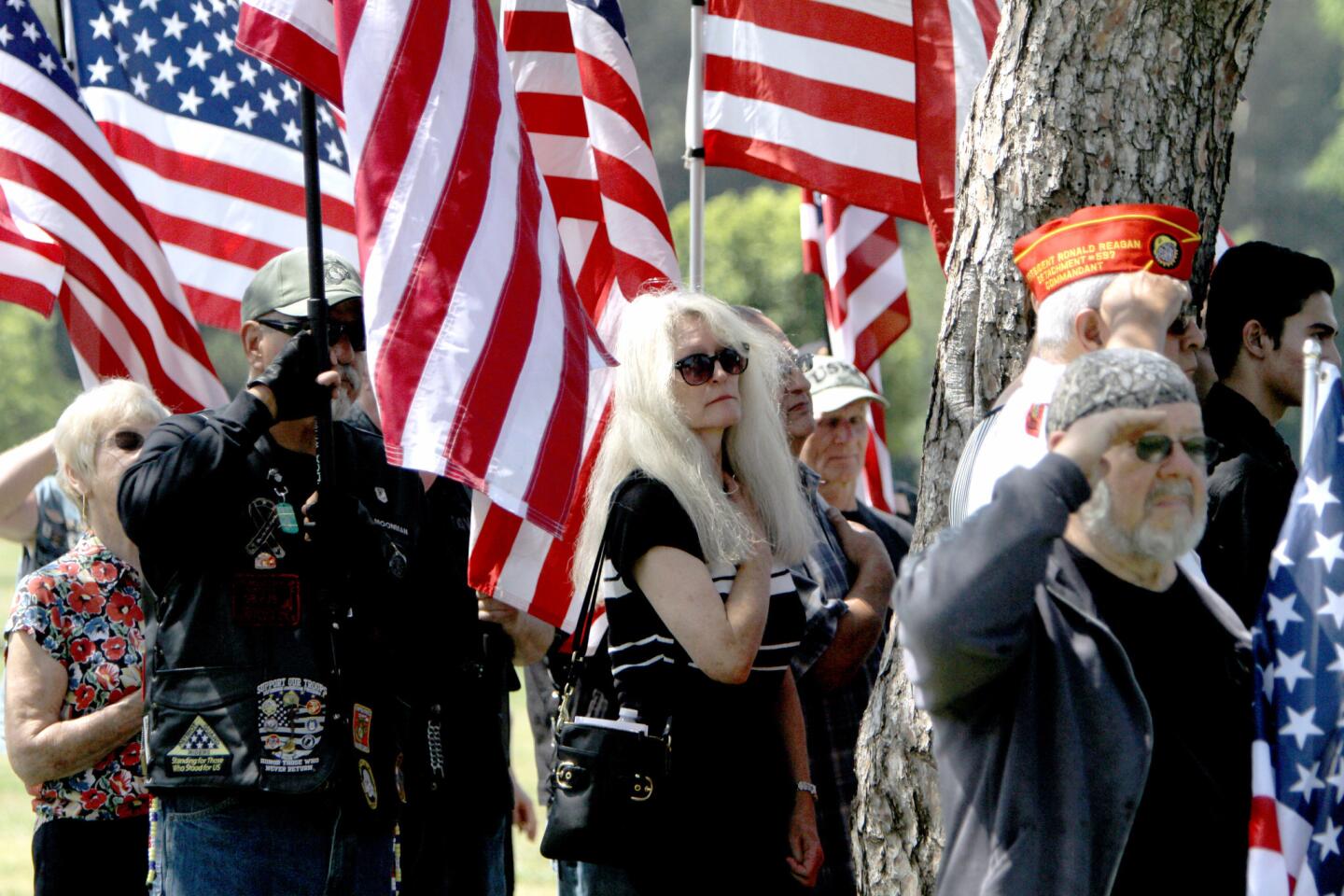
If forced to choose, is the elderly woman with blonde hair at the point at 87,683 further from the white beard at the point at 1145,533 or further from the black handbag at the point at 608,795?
the white beard at the point at 1145,533

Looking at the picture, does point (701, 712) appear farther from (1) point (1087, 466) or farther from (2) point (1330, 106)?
(2) point (1330, 106)

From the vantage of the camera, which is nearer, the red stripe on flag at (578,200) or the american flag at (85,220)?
the red stripe on flag at (578,200)

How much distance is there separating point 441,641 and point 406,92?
1.32m

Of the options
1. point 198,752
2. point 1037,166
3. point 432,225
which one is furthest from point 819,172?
point 198,752

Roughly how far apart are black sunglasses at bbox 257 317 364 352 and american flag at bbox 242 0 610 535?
30 centimetres

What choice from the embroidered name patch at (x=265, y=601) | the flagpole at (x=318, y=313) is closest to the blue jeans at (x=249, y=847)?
the embroidered name patch at (x=265, y=601)

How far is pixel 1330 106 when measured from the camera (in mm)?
69938

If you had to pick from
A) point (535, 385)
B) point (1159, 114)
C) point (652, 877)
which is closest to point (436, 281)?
point (535, 385)

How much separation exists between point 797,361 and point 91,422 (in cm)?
192

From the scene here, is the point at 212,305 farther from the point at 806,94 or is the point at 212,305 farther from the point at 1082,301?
the point at 1082,301

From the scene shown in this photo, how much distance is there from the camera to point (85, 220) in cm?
582

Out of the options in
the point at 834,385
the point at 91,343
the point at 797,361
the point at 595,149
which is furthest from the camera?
the point at 834,385

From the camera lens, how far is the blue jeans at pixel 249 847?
3869 millimetres

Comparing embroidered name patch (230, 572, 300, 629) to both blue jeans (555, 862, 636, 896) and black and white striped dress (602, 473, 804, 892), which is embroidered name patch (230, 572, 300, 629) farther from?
blue jeans (555, 862, 636, 896)
